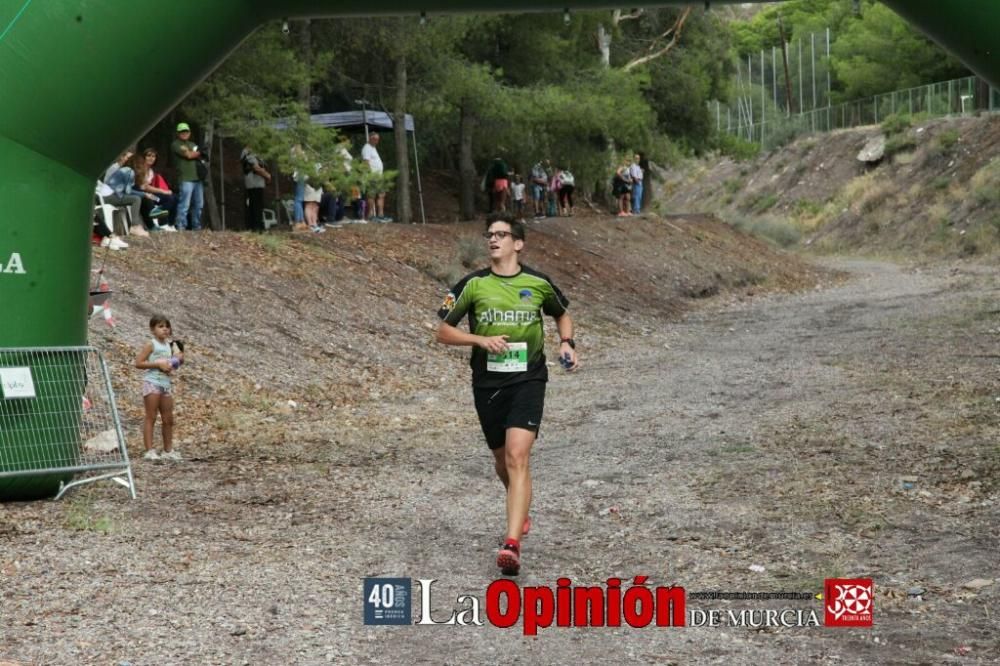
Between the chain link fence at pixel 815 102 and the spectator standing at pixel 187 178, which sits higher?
the chain link fence at pixel 815 102

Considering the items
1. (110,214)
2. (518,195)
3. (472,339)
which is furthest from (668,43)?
(472,339)

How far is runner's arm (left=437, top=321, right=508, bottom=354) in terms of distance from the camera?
762 centimetres

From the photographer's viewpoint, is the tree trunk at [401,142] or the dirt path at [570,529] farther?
the tree trunk at [401,142]

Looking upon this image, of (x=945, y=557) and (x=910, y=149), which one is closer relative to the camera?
(x=945, y=557)

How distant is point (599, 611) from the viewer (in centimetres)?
655

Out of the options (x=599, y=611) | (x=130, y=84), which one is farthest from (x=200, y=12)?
(x=599, y=611)

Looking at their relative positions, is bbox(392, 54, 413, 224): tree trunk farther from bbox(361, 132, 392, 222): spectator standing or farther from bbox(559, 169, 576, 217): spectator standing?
bbox(559, 169, 576, 217): spectator standing

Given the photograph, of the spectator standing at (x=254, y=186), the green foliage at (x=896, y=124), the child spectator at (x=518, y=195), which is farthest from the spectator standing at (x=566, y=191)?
the green foliage at (x=896, y=124)

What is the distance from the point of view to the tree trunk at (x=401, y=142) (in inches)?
985

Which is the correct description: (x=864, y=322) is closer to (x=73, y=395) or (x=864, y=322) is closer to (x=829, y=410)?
(x=829, y=410)

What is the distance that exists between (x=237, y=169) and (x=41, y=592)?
25661mm

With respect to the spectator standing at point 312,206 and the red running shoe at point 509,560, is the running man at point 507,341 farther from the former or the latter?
the spectator standing at point 312,206

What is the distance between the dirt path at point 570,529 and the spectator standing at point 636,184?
2142 cm

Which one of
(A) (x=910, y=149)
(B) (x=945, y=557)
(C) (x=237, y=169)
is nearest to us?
(B) (x=945, y=557)
